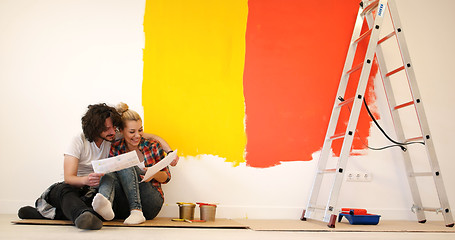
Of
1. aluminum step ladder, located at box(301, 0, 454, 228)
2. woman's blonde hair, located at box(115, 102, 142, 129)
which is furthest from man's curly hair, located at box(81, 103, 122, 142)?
aluminum step ladder, located at box(301, 0, 454, 228)

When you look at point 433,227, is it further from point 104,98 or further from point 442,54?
point 104,98

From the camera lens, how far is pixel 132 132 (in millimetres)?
2459

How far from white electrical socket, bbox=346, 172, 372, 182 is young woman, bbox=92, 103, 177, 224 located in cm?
143

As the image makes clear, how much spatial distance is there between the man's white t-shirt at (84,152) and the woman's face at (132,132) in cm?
14

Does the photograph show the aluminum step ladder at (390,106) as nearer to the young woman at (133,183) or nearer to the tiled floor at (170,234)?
the tiled floor at (170,234)

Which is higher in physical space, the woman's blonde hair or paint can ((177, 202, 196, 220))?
the woman's blonde hair

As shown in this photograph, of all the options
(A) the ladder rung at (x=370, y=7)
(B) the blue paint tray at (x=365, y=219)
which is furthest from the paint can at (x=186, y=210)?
(A) the ladder rung at (x=370, y=7)

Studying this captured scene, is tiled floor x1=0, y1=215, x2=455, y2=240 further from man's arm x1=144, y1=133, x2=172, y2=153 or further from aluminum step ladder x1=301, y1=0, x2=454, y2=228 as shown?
man's arm x1=144, y1=133, x2=172, y2=153

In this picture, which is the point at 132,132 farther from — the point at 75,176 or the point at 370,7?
the point at 370,7

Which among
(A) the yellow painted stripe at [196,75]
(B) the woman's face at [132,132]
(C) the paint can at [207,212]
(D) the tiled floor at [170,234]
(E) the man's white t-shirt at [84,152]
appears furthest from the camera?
(A) the yellow painted stripe at [196,75]

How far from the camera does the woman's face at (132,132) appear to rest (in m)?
2.45

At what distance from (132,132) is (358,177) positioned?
1757mm

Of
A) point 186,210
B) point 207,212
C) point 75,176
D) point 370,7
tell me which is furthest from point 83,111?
point 370,7

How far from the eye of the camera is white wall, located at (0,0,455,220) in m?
2.76
